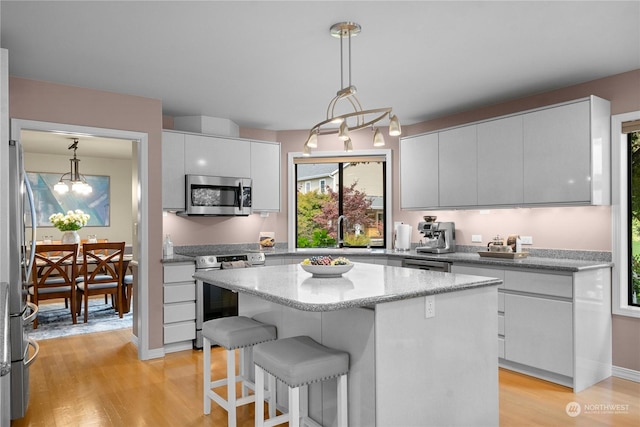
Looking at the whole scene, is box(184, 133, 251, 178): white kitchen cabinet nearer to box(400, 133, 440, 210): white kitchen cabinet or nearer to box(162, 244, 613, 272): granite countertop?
box(162, 244, 613, 272): granite countertop

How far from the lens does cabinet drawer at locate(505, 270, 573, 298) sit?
3.31 meters

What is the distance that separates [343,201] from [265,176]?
1077 mm

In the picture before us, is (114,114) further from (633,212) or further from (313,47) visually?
(633,212)

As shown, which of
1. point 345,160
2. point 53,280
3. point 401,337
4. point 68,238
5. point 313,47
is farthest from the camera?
point 68,238

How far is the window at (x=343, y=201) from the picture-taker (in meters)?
5.65

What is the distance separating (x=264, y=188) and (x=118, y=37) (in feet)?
8.68

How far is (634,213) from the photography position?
3.61 meters

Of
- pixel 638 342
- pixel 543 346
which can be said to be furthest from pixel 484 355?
pixel 638 342

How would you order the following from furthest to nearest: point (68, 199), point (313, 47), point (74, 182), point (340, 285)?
point (68, 199), point (74, 182), point (313, 47), point (340, 285)

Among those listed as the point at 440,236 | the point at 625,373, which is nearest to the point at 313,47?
the point at 440,236

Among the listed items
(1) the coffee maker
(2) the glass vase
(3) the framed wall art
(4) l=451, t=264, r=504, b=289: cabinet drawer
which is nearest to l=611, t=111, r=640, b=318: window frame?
(4) l=451, t=264, r=504, b=289: cabinet drawer

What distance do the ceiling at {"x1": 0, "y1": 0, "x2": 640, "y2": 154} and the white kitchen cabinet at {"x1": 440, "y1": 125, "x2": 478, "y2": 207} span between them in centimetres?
37

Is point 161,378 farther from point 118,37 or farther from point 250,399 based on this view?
point 118,37

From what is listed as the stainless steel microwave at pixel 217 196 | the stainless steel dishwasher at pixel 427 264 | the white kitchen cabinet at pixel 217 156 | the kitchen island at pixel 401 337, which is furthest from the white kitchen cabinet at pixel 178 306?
the stainless steel dishwasher at pixel 427 264
